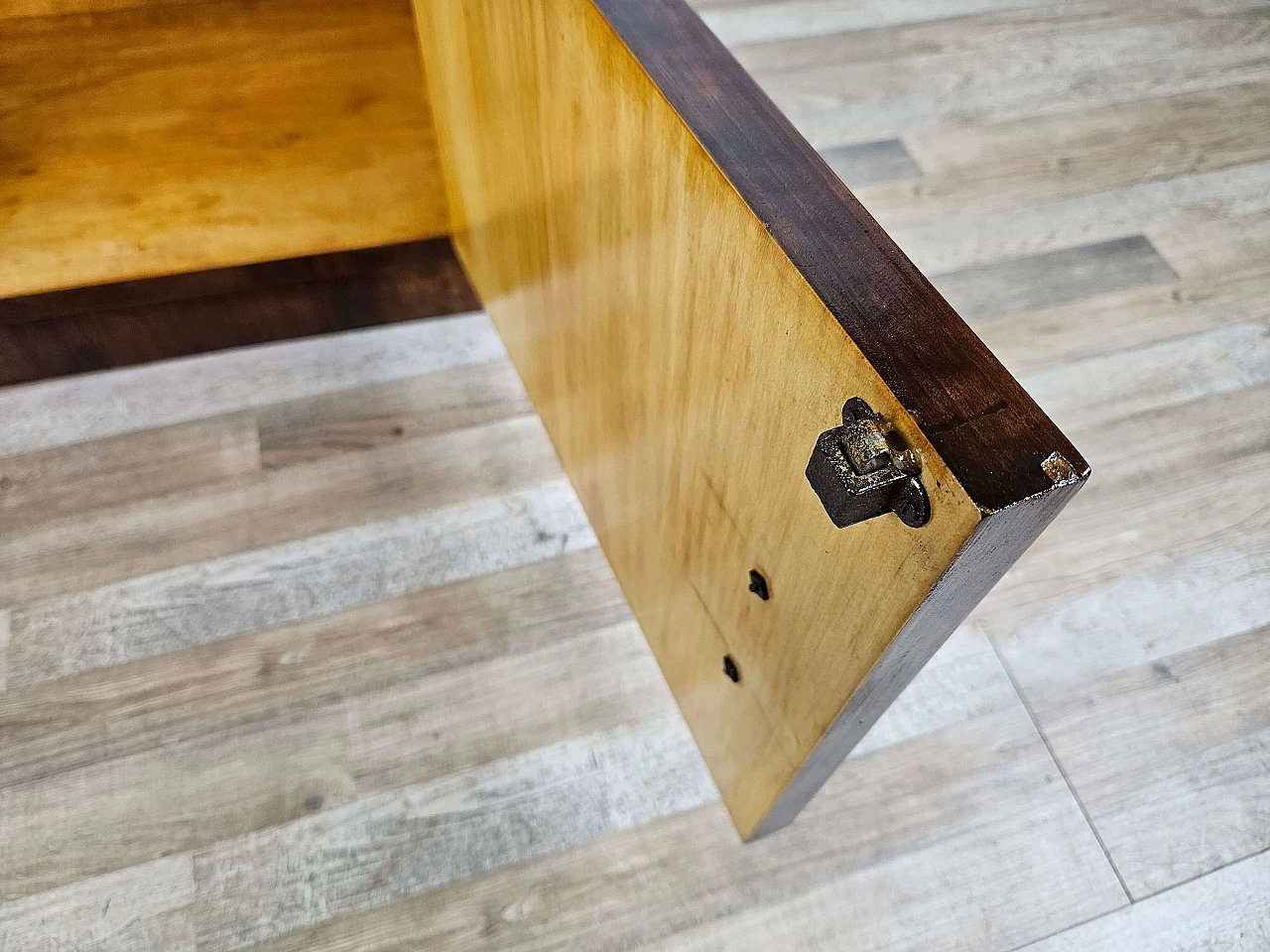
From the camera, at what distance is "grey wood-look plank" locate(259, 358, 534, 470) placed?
1277 millimetres

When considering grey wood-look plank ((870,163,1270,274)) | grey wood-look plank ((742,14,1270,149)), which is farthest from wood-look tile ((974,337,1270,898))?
grey wood-look plank ((742,14,1270,149))

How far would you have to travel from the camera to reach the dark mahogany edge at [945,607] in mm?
389

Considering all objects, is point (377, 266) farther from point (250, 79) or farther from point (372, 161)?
point (250, 79)

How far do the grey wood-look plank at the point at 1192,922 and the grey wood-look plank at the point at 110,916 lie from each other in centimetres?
91

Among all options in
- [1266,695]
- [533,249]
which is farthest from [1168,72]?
[533,249]

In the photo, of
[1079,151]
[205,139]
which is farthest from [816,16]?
[205,139]

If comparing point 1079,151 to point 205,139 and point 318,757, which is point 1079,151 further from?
point 318,757

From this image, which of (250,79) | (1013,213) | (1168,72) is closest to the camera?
(250,79)

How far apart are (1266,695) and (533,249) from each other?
1.06 m

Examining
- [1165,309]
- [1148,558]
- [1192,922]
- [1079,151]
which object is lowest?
[1192,922]

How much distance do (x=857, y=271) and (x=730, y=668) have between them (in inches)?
18.3

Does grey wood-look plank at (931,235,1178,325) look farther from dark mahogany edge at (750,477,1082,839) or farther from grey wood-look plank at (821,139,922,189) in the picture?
dark mahogany edge at (750,477,1082,839)

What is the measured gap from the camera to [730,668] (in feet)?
2.67

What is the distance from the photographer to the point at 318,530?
3.94 feet
